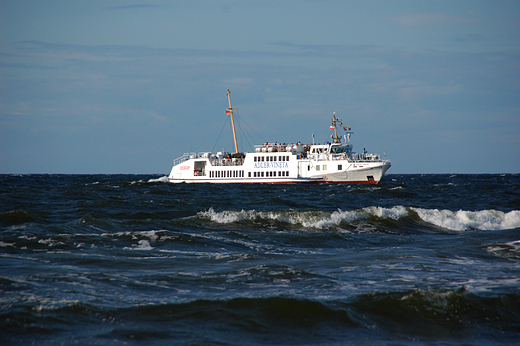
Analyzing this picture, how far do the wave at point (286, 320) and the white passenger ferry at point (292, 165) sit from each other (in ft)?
173

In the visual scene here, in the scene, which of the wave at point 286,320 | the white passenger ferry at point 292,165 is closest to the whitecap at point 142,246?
the wave at point 286,320

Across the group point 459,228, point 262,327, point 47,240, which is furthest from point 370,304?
point 459,228

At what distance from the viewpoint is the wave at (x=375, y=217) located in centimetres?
2043

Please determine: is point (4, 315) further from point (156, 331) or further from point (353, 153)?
point (353, 153)

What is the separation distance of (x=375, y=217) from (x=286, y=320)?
606 inches

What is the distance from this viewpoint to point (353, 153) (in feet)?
211

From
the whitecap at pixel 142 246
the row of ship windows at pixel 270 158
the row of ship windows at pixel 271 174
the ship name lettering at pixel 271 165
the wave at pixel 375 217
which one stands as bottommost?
the whitecap at pixel 142 246

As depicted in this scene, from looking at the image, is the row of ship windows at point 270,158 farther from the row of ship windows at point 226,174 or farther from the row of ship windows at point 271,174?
the row of ship windows at point 226,174

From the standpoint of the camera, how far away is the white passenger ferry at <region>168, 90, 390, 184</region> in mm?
60562

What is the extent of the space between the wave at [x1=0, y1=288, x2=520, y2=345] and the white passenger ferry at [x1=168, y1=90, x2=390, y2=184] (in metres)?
52.8

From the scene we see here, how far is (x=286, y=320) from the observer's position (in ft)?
23.6

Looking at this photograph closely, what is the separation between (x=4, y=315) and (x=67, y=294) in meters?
1.23

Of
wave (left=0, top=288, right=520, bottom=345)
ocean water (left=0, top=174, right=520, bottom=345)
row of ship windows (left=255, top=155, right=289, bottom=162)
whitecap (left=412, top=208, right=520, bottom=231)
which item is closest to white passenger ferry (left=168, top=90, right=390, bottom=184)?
row of ship windows (left=255, top=155, right=289, bottom=162)

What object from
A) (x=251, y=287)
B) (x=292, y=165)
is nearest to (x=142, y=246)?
(x=251, y=287)
